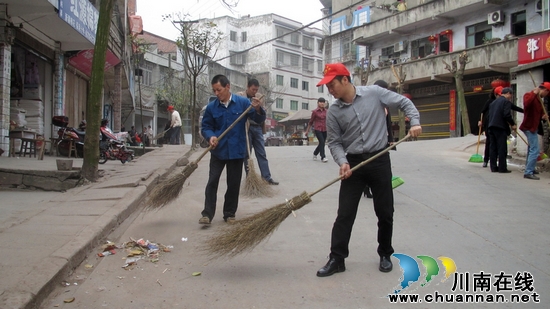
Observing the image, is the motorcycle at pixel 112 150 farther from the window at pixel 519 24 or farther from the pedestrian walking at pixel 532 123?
the window at pixel 519 24

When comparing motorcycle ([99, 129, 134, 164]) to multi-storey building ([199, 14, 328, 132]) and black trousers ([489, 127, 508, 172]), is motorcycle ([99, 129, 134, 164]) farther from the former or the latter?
multi-storey building ([199, 14, 328, 132])

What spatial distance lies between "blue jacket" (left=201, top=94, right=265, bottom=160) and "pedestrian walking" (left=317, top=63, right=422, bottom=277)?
1.38m

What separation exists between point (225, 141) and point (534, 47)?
1716cm

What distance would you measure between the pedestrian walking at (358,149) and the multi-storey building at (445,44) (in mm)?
16925

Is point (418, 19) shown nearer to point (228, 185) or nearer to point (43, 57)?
point (43, 57)

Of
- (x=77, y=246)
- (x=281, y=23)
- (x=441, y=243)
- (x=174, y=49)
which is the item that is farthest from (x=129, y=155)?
(x=281, y=23)

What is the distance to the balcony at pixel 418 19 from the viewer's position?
73.9 ft

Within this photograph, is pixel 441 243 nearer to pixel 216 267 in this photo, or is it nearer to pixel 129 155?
pixel 216 267

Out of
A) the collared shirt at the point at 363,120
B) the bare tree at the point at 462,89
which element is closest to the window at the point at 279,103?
the bare tree at the point at 462,89

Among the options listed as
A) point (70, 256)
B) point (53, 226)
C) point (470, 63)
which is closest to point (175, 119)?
point (53, 226)

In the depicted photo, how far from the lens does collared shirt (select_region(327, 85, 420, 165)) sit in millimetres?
3250

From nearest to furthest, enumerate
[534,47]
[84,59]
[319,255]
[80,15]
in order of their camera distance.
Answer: [319,255] < [80,15] < [84,59] < [534,47]

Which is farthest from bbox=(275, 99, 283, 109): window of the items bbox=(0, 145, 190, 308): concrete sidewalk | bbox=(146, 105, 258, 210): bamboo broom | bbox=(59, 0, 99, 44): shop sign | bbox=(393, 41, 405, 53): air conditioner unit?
bbox=(146, 105, 258, 210): bamboo broom

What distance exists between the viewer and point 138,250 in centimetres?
379
